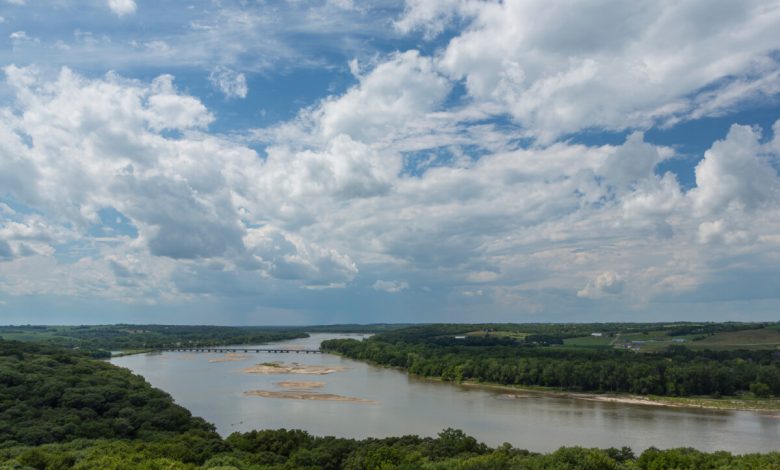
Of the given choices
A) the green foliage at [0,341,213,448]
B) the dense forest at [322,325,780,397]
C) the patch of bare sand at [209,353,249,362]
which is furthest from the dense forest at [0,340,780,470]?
the patch of bare sand at [209,353,249,362]

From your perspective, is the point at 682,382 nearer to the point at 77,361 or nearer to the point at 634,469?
the point at 634,469

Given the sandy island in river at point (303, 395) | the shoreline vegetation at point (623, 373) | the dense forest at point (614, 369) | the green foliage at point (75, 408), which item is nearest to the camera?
the green foliage at point (75, 408)

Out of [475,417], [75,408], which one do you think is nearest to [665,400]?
[475,417]

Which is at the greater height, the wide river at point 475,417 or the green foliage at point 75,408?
the green foliage at point 75,408

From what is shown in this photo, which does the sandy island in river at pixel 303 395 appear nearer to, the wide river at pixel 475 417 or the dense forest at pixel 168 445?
the wide river at pixel 475 417

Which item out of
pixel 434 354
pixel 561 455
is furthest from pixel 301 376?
pixel 561 455

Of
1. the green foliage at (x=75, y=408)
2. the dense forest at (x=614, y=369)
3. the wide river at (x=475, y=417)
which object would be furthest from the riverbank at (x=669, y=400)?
the green foliage at (x=75, y=408)

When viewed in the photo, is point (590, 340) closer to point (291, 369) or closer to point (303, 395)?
point (291, 369)

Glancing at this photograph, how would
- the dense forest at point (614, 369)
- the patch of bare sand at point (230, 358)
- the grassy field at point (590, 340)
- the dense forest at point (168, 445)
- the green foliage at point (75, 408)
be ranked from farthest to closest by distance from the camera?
the grassy field at point (590, 340), the patch of bare sand at point (230, 358), the dense forest at point (614, 369), the green foliage at point (75, 408), the dense forest at point (168, 445)
